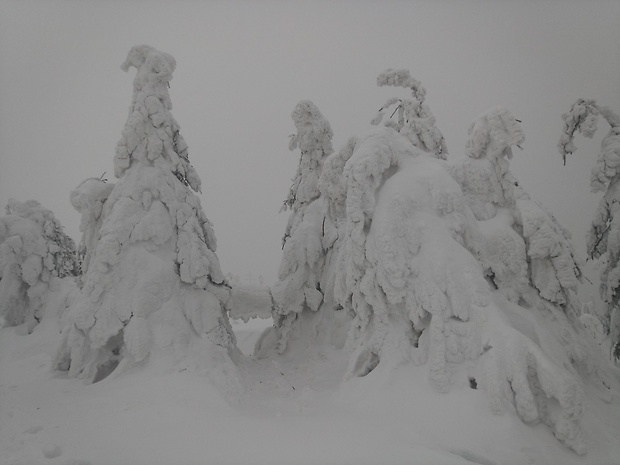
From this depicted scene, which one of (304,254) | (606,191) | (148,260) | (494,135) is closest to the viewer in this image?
(494,135)

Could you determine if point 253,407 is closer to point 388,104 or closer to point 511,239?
point 511,239

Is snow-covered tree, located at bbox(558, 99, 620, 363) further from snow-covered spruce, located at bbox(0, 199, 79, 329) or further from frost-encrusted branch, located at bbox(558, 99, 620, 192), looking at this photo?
snow-covered spruce, located at bbox(0, 199, 79, 329)

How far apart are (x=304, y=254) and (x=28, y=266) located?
934 centimetres

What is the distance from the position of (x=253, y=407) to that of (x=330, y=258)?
6.92 m

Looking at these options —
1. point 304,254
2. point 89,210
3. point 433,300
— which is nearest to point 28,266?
point 89,210

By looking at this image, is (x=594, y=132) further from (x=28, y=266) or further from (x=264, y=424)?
(x=28, y=266)

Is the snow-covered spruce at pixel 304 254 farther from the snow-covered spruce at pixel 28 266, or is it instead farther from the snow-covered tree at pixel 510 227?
the snow-covered spruce at pixel 28 266

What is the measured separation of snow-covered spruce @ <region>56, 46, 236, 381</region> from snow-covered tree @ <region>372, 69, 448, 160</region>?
21.3 feet

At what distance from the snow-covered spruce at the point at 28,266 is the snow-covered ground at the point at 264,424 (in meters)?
4.44

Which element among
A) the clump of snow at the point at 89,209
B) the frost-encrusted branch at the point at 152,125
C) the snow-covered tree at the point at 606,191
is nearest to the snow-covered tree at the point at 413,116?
the snow-covered tree at the point at 606,191

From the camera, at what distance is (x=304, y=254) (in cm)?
1424

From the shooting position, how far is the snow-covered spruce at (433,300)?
6367mm

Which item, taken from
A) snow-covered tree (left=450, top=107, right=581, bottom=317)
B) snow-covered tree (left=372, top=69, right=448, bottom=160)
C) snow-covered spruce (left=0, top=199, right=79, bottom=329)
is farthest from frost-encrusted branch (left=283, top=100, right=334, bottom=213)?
snow-covered spruce (left=0, top=199, right=79, bottom=329)

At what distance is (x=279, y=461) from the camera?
5395 millimetres
